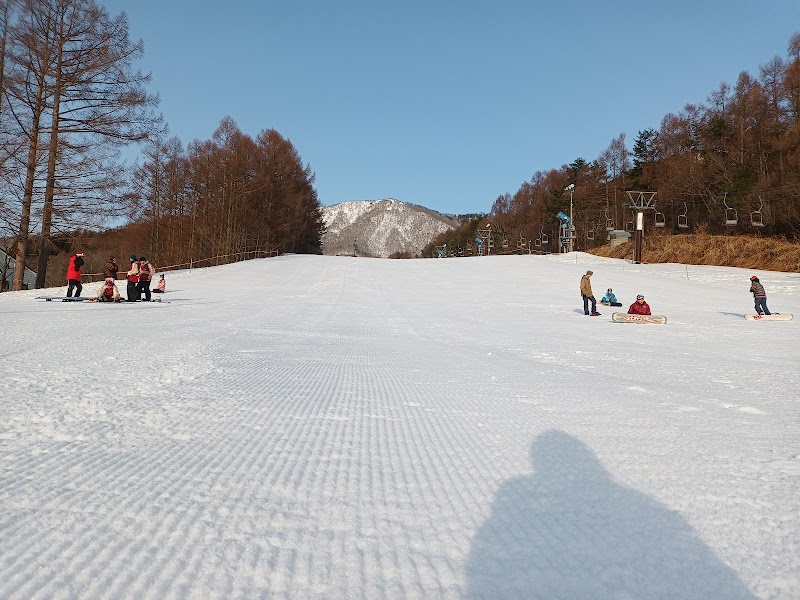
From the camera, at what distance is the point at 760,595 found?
1913mm

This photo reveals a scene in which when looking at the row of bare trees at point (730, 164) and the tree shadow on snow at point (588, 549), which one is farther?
the row of bare trees at point (730, 164)

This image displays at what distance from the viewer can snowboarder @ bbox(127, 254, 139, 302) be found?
51.8ft

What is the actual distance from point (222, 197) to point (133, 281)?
115 ft

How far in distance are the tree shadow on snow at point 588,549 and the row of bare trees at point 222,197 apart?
3853 cm

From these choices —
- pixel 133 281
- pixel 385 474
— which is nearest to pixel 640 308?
pixel 385 474

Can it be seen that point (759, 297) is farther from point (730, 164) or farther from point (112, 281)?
point (730, 164)

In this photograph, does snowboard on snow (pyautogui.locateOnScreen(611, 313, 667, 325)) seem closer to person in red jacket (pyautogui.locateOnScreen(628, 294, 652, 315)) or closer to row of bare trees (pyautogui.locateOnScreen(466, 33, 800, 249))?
person in red jacket (pyautogui.locateOnScreen(628, 294, 652, 315))

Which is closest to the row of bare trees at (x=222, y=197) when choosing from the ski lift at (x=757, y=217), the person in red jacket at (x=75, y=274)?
the person in red jacket at (x=75, y=274)

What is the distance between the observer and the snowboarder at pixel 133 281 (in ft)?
51.8

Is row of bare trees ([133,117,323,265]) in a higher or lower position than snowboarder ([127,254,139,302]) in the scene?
higher

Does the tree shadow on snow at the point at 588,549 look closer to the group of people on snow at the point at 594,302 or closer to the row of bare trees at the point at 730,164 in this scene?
the group of people on snow at the point at 594,302

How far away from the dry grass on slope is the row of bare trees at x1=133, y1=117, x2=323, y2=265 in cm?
3923

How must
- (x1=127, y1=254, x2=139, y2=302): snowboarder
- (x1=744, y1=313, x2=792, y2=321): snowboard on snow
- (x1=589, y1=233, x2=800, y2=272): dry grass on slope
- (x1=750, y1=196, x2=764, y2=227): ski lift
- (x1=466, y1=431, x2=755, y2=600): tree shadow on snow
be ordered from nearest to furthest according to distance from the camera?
(x1=466, y1=431, x2=755, y2=600): tree shadow on snow
(x1=744, y1=313, x2=792, y2=321): snowboard on snow
(x1=127, y1=254, x2=139, y2=302): snowboarder
(x1=750, y1=196, x2=764, y2=227): ski lift
(x1=589, y1=233, x2=800, y2=272): dry grass on slope

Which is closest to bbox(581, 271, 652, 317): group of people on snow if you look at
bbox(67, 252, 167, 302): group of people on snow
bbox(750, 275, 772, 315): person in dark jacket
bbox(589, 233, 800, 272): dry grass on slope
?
bbox(750, 275, 772, 315): person in dark jacket
